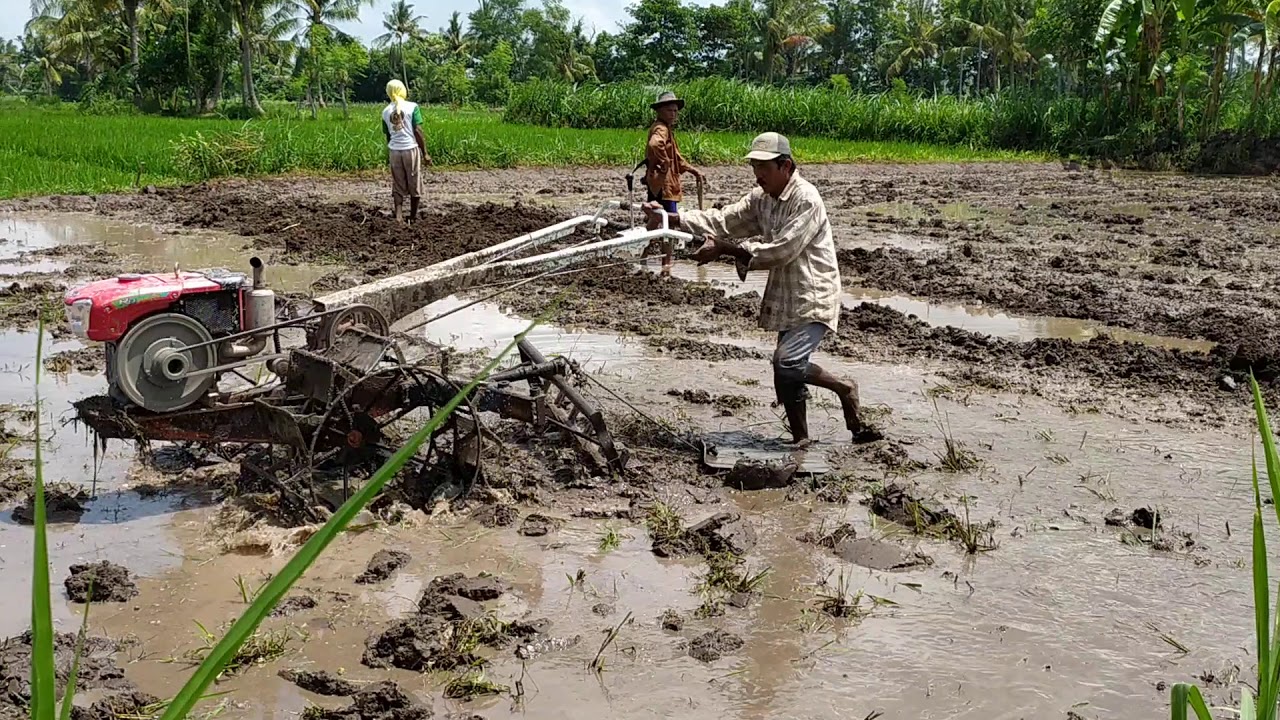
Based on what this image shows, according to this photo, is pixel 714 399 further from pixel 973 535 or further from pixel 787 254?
pixel 973 535

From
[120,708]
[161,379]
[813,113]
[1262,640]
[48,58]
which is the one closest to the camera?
[1262,640]

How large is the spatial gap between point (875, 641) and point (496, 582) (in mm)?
1404

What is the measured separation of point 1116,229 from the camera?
46.9ft

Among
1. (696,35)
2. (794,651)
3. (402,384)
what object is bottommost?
(794,651)

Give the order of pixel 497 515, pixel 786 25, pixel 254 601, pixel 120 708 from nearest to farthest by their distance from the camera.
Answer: pixel 254 601 < pixel 120 708 < pixel 497 515 < pixel 786 25

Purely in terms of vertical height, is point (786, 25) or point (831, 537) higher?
point (786, 25)

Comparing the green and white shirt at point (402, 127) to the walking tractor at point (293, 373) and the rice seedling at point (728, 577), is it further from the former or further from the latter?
the rice seedling at point (728, 577)

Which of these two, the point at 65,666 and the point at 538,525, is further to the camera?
the point at 538,525

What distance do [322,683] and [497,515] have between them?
1.50m

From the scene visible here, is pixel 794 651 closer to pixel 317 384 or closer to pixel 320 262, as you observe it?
pixel 317 384

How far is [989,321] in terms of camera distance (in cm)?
932

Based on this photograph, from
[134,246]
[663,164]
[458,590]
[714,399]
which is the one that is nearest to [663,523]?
[458,590]

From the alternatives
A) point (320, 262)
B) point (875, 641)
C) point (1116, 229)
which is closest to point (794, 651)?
point (875, 641)

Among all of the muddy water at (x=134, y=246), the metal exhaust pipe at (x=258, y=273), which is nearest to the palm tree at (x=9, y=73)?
the muddy water at (x=134, y=246)
